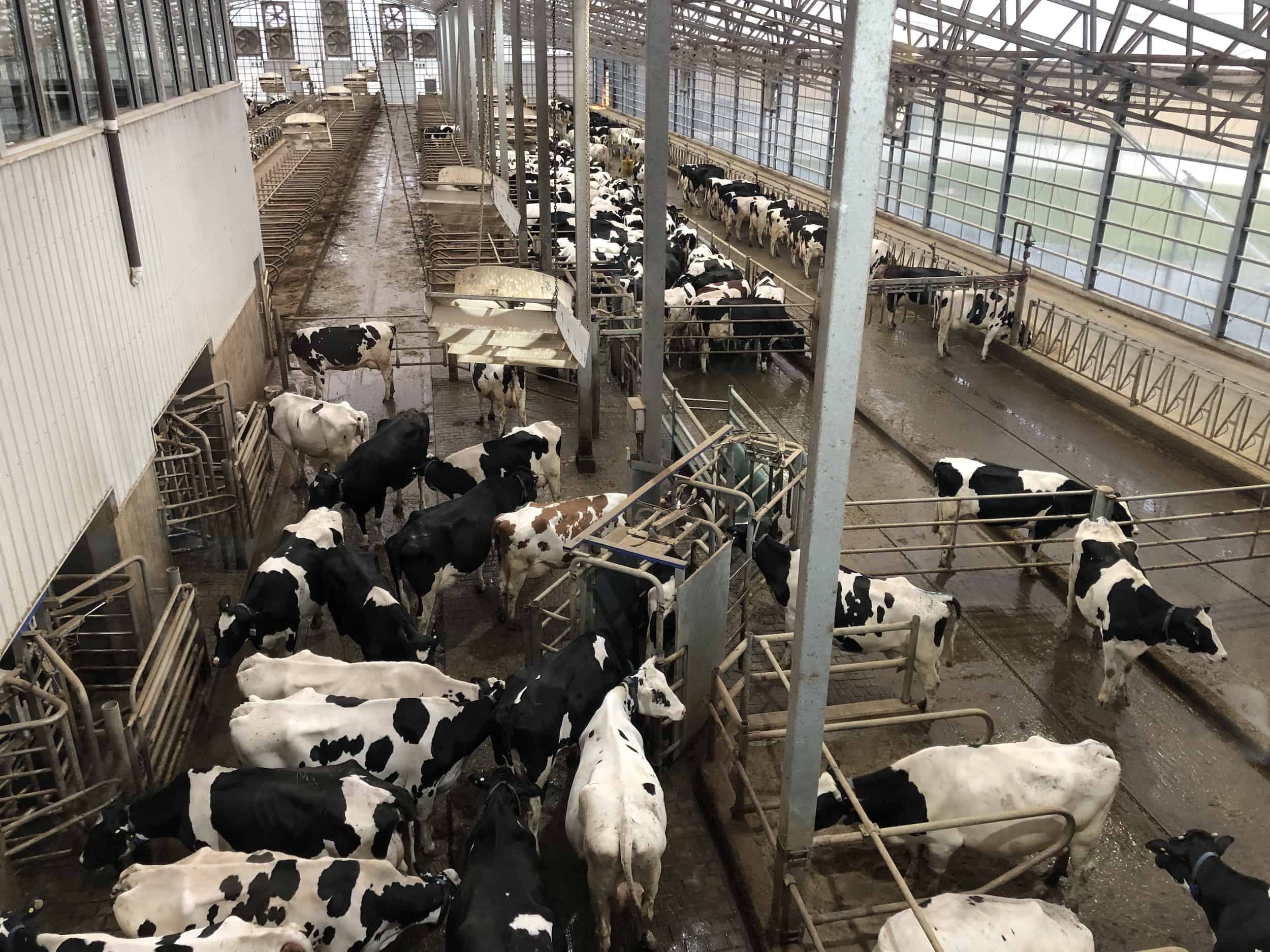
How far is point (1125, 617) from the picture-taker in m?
8.07

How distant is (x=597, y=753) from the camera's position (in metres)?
6.09

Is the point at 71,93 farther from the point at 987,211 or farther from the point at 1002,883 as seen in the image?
the point at 987,211

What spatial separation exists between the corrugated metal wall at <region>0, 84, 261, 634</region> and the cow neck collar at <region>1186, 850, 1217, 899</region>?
7005 mm

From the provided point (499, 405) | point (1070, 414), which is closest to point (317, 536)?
point (499, 405)

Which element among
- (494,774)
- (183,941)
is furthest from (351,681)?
(183,941)

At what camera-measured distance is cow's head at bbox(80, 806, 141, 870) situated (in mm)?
5891

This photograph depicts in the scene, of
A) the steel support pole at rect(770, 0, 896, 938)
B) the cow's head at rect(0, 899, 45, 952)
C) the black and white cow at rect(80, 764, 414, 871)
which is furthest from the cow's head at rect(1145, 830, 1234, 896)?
the cow's head at rect(0, 899, 45, 952)

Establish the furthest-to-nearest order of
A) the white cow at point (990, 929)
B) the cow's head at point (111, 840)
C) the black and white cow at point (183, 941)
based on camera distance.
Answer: the cow's head at point (111, 840)
the white cow at point (990, 929)
the black and white cow at point (183, 941)

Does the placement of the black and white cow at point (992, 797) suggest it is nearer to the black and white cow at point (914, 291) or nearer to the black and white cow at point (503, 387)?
the black and white cow at point (503, 387)

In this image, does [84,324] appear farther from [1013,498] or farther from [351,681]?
[1013,498]

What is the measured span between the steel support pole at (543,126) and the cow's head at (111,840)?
963cm

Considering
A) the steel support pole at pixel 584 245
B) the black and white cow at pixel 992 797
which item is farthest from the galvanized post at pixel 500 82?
the black and white cow at pixel 992 797

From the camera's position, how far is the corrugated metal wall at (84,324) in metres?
6.26

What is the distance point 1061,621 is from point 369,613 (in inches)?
248
